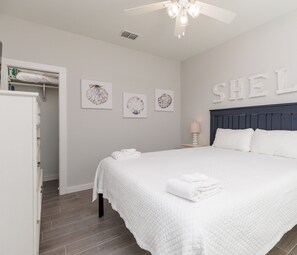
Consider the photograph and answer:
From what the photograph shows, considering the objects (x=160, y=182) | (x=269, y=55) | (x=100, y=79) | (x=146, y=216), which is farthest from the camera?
(x=100, y=79)

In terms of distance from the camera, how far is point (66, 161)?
281 centimetres

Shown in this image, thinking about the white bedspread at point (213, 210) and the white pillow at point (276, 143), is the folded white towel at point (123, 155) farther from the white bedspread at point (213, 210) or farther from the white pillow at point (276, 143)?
the white pillow at point (276, 143)

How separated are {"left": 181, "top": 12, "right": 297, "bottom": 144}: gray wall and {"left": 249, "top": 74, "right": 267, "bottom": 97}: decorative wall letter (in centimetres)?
7

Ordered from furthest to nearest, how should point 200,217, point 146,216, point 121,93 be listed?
1. point 121,93
2. point 146,216
3. point 200,217

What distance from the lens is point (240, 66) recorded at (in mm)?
2922

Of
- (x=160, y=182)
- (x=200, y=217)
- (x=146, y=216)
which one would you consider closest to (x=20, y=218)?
→ (x=146, y=216)

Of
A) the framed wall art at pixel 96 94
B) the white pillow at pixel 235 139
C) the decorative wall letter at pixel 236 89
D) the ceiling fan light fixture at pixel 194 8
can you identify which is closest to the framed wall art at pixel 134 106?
the framed wall art at pixel 96 94

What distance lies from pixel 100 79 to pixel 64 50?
2.38ft

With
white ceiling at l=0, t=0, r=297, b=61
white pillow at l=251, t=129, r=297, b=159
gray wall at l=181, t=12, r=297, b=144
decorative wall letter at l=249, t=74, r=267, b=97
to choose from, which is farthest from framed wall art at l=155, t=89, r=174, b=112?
white pillow at l=251, t=129, r=297, b=159

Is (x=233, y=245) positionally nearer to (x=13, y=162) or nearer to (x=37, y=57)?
(x=13, y=162)

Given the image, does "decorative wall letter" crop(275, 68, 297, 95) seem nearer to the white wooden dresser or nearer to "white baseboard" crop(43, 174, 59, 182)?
the white wooden dresser

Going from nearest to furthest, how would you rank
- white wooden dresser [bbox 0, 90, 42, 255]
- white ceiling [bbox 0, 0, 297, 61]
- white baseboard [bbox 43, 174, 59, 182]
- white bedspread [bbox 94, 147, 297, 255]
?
white bedspread [bbox 94, 147, 297, 255] < white wooden dresser [bbox 0, 90, 42, 255] < white ceiling [bbox 0, 0, 297, 61] < white baseboard [bbox 43, 174, 59, 182]

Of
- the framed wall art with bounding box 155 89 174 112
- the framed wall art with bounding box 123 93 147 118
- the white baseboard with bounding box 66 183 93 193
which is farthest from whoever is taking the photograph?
the framed wall art with bounding box 155 89 174 112

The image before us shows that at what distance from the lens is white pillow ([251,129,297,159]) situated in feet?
6.68
